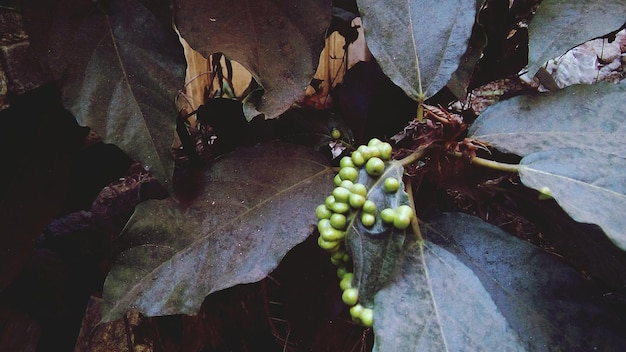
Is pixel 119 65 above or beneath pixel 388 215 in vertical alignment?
above

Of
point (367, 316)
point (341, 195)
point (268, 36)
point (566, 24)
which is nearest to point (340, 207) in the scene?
point (341, 195)

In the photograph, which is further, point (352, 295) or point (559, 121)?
point (559, 121)

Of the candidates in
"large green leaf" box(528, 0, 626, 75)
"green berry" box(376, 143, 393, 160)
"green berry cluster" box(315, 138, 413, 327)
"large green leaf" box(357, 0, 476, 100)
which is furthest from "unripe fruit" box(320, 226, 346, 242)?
"large green leaf" box(528, 0, 626, 75)

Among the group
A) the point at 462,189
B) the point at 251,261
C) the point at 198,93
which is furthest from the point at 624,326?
the point at 198,93

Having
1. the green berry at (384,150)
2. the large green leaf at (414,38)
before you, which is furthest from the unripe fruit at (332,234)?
the large green leaf at (414,38)

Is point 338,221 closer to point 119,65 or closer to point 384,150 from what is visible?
point 384,150

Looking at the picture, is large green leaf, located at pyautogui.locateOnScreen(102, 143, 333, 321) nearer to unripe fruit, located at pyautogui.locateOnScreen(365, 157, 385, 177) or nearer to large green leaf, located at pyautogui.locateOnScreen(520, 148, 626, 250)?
unripe fruit, located at pyautogui.locateOnScreen(365, 157, 385, 177)

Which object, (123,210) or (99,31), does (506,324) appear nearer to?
(99,31)

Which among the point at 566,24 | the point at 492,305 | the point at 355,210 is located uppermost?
the point at 566,24
